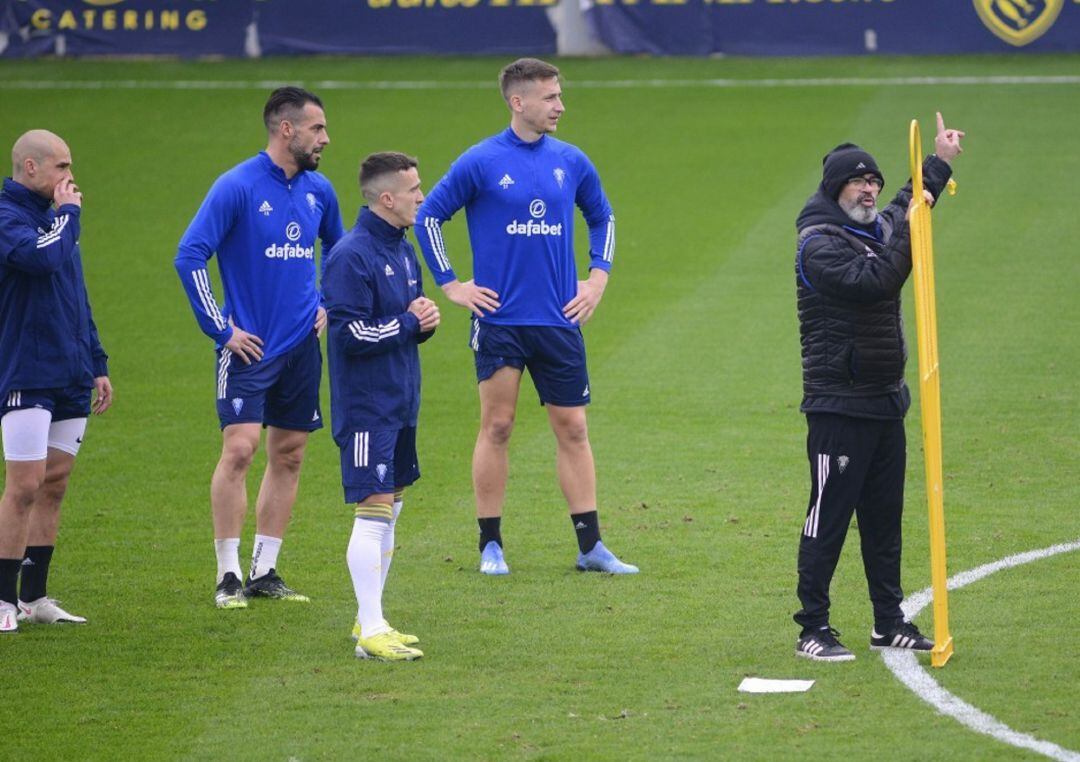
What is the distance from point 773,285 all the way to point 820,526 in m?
10.4

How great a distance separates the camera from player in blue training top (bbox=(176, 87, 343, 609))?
28.3 feet

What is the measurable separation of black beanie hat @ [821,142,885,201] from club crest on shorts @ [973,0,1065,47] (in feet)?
67.9

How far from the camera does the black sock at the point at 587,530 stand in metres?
9.27

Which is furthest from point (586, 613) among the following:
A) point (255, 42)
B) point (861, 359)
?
point (255, 42)

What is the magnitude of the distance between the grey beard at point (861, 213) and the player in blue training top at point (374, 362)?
6.22 ft

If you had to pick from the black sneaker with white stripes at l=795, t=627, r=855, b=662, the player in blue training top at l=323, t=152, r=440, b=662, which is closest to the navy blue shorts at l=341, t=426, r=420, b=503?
the player in blue training top at l=323, t=152, r=440, b=662

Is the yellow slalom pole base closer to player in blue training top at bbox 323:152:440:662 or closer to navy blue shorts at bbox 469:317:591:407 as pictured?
player in blue training top at bbox 323:152:440:662

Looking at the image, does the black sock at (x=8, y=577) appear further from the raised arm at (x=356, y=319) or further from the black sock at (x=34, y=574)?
the raised arm at (x=356, y=319)

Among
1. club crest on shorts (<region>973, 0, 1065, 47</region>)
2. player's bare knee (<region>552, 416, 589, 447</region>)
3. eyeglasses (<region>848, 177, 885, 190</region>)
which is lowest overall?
player's bare knee (<region>552, 416, 589, 447</region>)

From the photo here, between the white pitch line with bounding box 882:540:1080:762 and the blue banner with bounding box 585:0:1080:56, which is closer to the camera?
the white pitch line with bounding box 882:540:1080:762

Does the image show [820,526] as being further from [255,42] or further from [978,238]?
[255,42]

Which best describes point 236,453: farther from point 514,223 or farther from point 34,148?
point 514,223

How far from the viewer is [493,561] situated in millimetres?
9273

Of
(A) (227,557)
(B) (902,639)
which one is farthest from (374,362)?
(B) (902,639)
